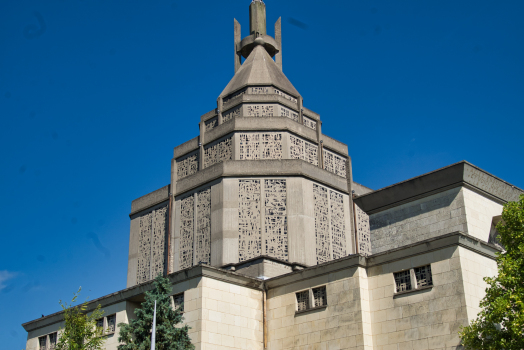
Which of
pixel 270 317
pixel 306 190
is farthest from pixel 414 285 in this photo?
pixel 306 190

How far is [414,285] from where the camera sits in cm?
2473

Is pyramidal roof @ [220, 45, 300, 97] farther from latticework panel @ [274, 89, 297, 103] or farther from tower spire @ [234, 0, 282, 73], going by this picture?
tower spire @ [234, 0, 282, 73]

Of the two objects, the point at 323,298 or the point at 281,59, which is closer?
the point at 323,298

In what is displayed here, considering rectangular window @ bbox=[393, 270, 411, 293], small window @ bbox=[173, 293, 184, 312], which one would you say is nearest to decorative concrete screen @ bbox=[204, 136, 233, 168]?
small window @ bbox=[173, 293, 184, 312]

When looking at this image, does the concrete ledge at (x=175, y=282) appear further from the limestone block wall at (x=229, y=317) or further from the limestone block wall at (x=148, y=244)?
the limestone block wall at (x=148, y=244)

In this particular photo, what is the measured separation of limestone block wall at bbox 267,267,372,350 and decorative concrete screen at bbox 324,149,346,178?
1337 cm

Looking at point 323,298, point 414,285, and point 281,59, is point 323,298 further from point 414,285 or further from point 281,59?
point 281,59

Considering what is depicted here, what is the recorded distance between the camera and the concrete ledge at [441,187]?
90.3ft

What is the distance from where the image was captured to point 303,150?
39.6 m

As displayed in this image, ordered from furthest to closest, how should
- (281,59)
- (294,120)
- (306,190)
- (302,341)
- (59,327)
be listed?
(281,59) < (294,120) < (306,190) < (59,327) < (302,341)

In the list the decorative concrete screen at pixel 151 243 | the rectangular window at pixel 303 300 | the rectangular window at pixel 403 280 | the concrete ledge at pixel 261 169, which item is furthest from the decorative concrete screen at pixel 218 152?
the rectangular window at pixel 403 280

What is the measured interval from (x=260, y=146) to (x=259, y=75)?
265 inches

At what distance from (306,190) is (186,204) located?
782 cm

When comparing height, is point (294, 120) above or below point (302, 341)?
above
